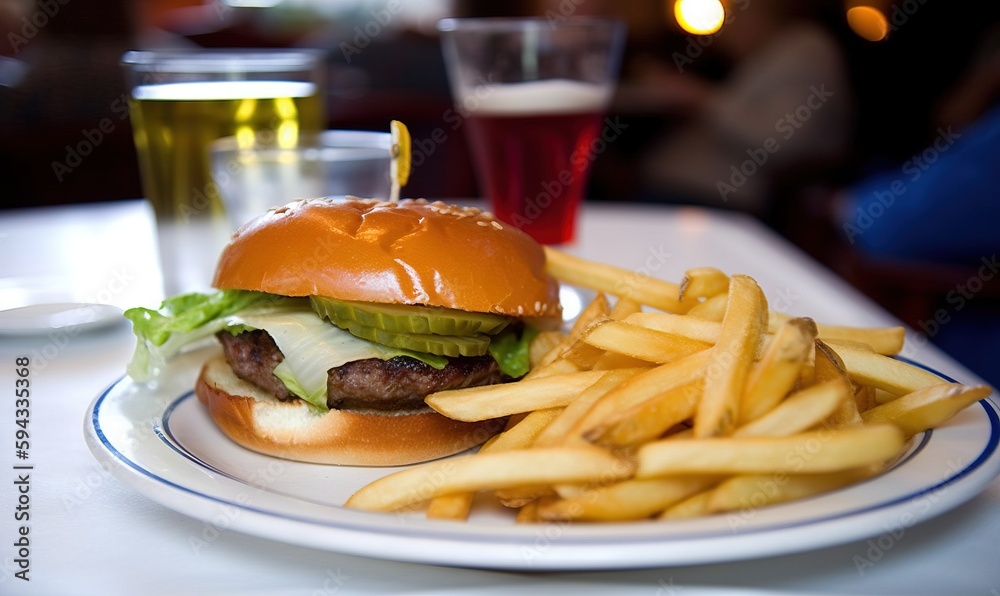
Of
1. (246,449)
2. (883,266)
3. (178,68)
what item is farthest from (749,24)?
(246,449)

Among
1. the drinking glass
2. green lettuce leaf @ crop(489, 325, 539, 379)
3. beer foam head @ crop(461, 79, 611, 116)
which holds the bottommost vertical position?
green lettuce leaf @ crop(489, 325, 539, 379)

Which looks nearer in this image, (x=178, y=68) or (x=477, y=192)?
(x=178, y=68)

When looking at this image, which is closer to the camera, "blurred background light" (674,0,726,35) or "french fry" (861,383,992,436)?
"french fry" (861,383,992,436)

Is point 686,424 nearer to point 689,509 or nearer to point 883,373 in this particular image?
point 689,509

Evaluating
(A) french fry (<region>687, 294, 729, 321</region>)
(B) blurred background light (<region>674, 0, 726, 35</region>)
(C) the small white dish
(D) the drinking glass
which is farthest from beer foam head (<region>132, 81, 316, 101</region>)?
(B) blurred background light (<region>674, 0, 726, 35</region>)

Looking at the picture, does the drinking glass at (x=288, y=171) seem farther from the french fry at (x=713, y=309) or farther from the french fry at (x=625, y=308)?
the french fry at (x=713, y=309)

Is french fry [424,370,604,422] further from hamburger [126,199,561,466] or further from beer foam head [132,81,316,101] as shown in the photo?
beer foam head [132,81,316,101]

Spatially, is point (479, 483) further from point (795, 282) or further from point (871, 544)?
point (795, 282)
